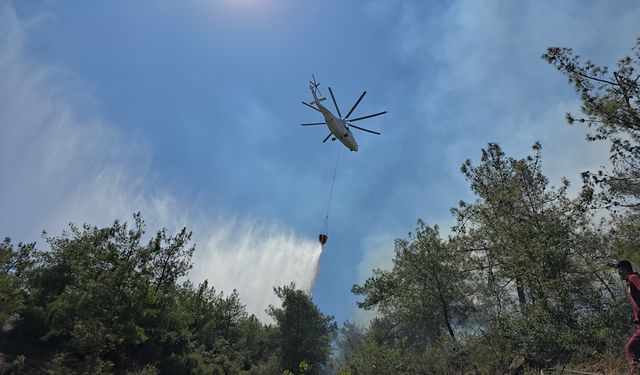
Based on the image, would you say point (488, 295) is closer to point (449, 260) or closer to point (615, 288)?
point (449, 260)

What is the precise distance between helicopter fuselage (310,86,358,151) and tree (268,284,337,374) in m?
24.0

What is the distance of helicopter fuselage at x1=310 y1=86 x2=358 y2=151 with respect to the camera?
2255 cm

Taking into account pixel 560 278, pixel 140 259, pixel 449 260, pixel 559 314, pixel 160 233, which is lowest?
pixel 559 314

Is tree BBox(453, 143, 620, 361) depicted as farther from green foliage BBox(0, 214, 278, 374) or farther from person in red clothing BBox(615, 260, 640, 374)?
green foliage BBox(0, 214, 278, 374)

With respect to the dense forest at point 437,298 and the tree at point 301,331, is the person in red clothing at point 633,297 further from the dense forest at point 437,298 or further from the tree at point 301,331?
the tree at point 301,331

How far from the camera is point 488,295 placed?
24891mm

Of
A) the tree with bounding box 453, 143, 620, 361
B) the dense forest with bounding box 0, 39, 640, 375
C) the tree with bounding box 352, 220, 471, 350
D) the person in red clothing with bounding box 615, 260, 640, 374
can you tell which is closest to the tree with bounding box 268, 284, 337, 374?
the dense forest with bounding box 0, 39, 640, 375

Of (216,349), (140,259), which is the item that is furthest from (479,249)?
(216,349)

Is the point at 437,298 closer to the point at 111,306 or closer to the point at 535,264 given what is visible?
the point at 535,264

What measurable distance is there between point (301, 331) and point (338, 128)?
2650cm

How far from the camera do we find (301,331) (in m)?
40.0

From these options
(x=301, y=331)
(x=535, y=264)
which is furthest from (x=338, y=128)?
(x=301, y=331)

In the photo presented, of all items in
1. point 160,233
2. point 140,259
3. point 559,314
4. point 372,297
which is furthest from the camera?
→ point 372,297

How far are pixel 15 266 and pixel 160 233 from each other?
19383 mm
